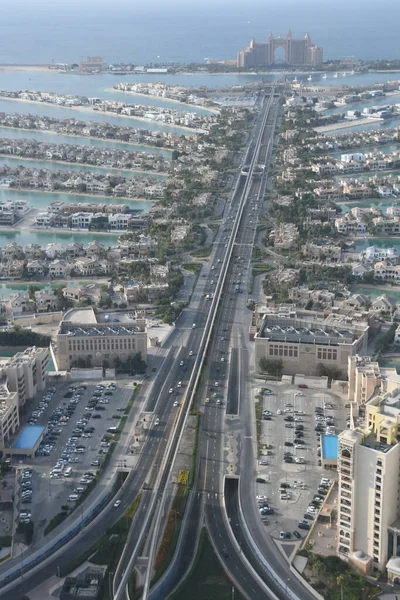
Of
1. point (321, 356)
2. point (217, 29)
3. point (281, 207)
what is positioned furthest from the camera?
point (217, 29)

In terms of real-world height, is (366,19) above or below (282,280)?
above

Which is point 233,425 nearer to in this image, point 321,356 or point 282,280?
point 321,356

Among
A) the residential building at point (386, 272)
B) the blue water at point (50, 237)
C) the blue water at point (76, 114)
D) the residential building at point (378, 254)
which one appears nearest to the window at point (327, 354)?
the residential building at point (386, 272)

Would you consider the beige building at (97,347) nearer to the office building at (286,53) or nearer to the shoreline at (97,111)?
the shoreline at (97,111)

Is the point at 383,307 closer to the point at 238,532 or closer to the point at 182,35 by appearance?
the point at 238,532

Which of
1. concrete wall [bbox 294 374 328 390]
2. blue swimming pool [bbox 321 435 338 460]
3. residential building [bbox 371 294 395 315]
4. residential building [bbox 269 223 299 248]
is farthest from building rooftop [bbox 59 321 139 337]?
residential building [bbox 269 223 299 248]

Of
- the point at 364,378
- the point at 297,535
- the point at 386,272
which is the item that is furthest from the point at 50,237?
the point at 297,535

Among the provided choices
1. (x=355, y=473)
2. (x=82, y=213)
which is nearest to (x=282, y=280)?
(x=82, y=213)
